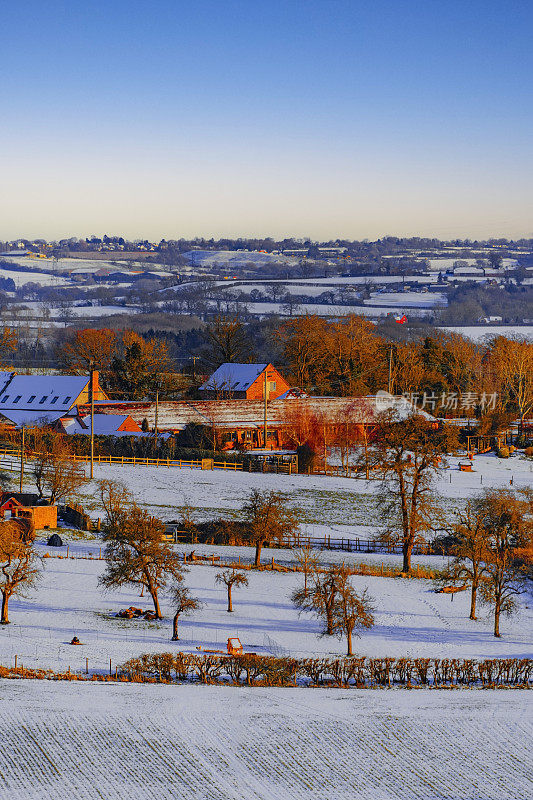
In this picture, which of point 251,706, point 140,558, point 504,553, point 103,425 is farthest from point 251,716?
point 103,425

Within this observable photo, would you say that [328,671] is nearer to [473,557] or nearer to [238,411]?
[473,557]

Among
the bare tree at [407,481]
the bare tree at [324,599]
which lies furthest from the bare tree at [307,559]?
the bare tree at [407,481]

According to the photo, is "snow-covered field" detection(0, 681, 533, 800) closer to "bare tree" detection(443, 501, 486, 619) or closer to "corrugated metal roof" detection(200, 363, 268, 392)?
"bare tree" detection(443, 501, 486, 619)

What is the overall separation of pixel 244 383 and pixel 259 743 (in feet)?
171

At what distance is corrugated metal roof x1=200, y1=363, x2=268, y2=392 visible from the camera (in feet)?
237

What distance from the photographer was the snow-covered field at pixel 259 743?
1912cm

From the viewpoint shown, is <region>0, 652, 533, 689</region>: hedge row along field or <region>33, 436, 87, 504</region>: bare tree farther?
<region>33, 436, 87, 504</region>: bare tree

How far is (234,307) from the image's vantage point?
193m

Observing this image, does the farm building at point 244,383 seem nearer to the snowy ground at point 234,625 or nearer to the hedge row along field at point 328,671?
the snowy ground at point 234,625

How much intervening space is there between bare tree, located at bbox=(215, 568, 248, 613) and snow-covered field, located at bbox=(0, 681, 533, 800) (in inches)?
263

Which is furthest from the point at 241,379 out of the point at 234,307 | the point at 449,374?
the point at 234,307

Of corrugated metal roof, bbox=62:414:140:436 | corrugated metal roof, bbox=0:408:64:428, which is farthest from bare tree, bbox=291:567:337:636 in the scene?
corrugated metal roof, bbox=0:408:64:428

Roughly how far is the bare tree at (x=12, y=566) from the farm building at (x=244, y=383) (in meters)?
39.4

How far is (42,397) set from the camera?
6356 cm
